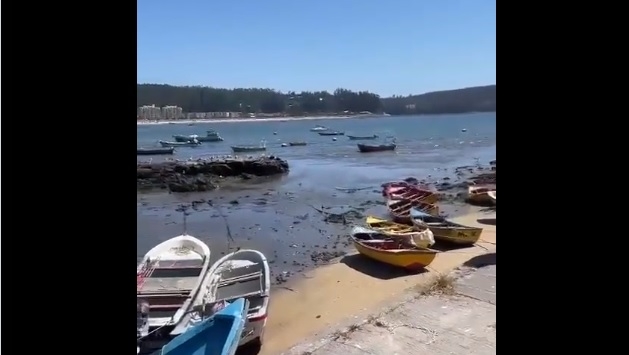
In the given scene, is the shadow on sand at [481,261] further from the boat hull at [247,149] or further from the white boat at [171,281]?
the boat hull at [247,149]

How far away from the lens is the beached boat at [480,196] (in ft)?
54.4

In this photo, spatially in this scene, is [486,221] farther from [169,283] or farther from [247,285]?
[169,283]

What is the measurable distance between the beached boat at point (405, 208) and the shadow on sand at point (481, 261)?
12.1ft

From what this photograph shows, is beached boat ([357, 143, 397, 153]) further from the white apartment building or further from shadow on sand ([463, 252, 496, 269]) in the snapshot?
the white apartment building

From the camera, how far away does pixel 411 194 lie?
16375 mm

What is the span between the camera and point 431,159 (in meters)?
33.3

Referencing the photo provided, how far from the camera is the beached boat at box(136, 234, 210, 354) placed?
5.50 m

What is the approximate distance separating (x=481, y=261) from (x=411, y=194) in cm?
750

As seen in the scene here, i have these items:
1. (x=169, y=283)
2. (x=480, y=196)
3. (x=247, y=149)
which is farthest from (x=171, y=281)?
(x=247, y=149)

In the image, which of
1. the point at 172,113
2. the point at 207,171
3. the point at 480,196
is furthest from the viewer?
the point at 172,113

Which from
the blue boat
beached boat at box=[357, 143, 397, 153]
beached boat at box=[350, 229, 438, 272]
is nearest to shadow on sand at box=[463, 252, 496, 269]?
beached boat at box=[350, 229, 438, 272]
